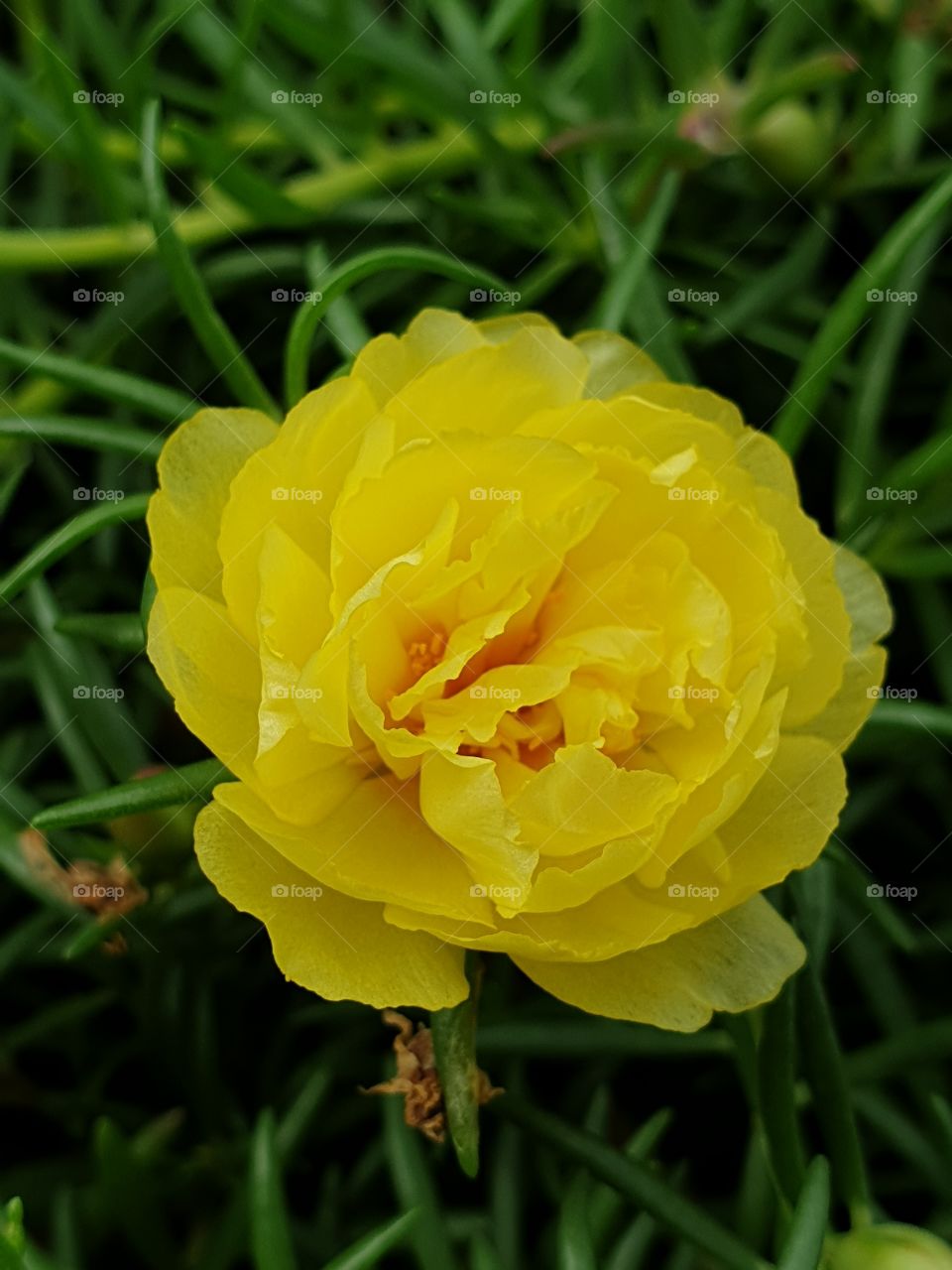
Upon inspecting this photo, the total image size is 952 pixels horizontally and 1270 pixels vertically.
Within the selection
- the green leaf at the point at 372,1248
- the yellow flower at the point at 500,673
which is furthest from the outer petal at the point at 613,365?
the green leaf at the point at 372,1248

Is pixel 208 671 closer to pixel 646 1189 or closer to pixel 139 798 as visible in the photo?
pixel 139 798

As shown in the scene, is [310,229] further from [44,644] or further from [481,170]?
[44,644]

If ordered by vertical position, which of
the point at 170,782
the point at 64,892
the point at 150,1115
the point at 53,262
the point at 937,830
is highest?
the point at 53,262

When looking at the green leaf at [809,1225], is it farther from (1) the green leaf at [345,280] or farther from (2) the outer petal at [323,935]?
(1) the green leaf at [345,280]

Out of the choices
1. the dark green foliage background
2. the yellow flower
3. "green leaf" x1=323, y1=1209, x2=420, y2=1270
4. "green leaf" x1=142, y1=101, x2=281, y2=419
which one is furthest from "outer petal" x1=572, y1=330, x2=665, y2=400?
"green leaf" x1=323, y1=1209, x2=420, y2=1270

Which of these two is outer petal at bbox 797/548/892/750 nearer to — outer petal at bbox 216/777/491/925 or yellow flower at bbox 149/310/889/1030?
yellow flower at bbox 149/310/889/1030

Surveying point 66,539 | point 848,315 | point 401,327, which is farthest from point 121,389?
point 848,315

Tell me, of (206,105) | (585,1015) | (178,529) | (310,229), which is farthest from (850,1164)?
(206,105)
